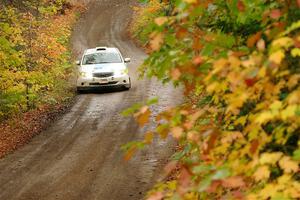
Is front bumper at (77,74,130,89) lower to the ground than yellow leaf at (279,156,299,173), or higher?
lower

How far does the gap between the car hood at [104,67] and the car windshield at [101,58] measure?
42 cm

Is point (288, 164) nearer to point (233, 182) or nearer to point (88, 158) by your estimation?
point (233, 182)

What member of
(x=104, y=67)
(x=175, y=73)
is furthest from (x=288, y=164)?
(x=104, y=67)

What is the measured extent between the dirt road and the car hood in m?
1.01

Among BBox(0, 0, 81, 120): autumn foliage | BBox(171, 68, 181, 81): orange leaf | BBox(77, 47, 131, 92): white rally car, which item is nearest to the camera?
BBox(171, 68, 181, 81): orange leaf

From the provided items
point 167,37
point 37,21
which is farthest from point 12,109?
point 167,37

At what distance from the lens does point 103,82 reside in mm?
19656

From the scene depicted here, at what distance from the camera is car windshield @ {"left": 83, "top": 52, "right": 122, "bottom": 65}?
20500 millimetres

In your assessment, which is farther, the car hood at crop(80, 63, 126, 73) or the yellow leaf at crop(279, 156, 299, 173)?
the car hood at crop(80, 63, 126, 73)

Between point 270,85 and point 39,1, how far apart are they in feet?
43.4

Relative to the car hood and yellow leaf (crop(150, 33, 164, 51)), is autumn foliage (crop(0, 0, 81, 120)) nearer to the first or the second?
the car hood

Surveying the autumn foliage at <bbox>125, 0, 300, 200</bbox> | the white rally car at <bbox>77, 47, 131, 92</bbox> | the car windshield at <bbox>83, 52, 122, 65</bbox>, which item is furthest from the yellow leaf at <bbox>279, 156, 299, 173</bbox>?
the car windshield at <bbox>83, 52, 122, 65</bbox>

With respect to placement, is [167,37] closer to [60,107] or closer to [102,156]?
[102,156]

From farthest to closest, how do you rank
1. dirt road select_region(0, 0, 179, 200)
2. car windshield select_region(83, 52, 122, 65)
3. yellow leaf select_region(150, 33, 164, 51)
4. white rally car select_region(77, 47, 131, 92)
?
car windshield select_region(83, 52, 122, 65), white rally car select_region(77, 47, 131, 92), dirt road select_region(0, 0, 179, 200), yellow leaf select_region(150, 33, 164, 51)
